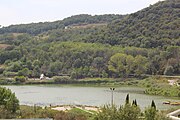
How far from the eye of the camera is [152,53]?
9231 cm

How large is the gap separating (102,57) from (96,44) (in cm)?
955

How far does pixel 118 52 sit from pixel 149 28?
14053mm

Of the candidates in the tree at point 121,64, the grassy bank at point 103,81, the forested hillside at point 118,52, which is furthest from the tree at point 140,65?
the grassy bank at point 103,81

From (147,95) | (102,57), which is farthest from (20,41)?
(147,95)

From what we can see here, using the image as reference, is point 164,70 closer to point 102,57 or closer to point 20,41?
point 102,57

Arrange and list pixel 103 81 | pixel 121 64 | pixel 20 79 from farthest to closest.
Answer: pixel 121 64 < pixel 103 81 < pixel 20 79

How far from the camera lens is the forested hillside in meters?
90.4

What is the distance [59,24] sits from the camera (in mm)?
184750

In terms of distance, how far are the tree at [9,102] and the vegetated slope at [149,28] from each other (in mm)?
65912

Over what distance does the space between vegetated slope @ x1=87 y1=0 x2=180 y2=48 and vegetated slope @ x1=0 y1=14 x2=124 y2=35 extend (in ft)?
198

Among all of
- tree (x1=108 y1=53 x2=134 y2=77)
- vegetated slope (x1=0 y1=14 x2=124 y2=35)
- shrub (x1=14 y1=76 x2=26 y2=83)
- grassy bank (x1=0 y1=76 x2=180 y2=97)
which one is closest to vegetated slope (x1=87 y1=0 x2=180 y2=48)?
tree (x1=108 y1=53 x2=134 y2=77)

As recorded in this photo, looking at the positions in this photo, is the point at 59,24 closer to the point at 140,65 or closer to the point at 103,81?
the point at 140,65

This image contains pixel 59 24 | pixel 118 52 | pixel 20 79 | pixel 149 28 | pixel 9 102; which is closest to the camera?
pixel 9 102

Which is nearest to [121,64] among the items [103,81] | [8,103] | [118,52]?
[118,52]
